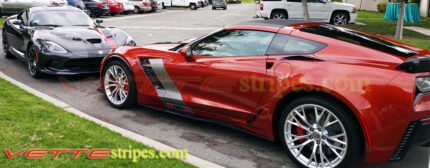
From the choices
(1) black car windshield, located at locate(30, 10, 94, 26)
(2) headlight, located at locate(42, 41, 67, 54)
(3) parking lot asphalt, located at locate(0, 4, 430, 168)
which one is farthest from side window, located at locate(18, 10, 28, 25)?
(3) parking lot asphalt, located at locate(0, 4, 430, 168)

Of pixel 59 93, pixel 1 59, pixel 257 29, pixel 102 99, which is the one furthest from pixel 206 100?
pixel 1 59

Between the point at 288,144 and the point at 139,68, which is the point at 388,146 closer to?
the point at 288,144

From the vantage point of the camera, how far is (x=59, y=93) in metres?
6.80

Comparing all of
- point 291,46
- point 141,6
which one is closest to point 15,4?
point 141,6

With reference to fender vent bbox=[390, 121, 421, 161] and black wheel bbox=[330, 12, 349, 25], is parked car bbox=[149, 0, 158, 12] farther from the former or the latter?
fender vent bbox=[390, 121, 421, 161]

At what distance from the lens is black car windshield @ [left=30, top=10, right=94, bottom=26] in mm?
8558

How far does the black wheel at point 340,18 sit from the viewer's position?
20094mm

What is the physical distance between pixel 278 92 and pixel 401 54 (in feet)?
3.82

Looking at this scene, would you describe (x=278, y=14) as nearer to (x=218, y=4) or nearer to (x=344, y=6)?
(x=344, y=6)

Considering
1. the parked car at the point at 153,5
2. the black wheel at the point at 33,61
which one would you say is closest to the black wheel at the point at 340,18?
the black wheel at the point at 33,61

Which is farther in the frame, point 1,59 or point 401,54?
point 1,59

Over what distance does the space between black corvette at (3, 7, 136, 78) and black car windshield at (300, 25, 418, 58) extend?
4414mm

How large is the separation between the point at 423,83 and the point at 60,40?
611 centimetres

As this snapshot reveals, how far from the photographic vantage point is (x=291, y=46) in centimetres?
412
